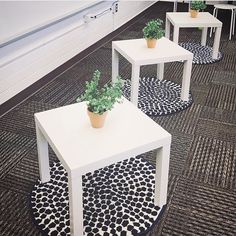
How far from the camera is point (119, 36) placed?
4.88 metres

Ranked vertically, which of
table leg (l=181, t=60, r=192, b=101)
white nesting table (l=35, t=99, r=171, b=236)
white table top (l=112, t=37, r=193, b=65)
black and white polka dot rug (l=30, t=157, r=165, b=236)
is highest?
white table top (l=112, t=37, r=193, b=65)

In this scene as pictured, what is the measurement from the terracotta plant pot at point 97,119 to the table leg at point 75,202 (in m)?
0.34

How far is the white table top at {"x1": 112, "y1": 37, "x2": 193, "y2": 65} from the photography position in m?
2.82

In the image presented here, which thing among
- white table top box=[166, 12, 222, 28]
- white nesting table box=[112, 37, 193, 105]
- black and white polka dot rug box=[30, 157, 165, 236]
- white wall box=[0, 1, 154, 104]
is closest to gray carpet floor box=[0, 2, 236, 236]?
black and white polka dot rug box=[30, 157, 165, 236]

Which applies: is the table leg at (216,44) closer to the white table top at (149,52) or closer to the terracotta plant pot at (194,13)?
the terracotta plant pot at (194,13)

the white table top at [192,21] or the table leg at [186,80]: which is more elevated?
the white table top at [192,21]

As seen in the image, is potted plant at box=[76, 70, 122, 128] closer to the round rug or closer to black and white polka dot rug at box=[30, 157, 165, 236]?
black and white polka dot rug at box=[30, 157, 165, 236]

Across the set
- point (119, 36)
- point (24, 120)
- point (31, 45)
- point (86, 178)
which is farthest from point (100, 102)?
point (119, 36)

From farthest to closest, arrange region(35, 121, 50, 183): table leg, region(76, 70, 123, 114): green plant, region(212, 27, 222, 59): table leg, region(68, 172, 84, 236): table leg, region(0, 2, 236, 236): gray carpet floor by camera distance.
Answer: region(212, 27, 222, 59): table leg < region(35, 121, 50, 183): table leg < region(0, 2, 236, 236): gray carpet floor < region(76, 70, 123, 114): green plant < region(68, 172, 84, 236): table leg

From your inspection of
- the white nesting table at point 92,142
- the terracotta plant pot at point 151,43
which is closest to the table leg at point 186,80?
the terracotta plant pot at point 151,43

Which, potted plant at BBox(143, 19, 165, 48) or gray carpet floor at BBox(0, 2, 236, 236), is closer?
gray carpet floor at BBox(0, 2, 236, 236)

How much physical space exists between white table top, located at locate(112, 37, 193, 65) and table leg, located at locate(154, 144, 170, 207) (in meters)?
1.11

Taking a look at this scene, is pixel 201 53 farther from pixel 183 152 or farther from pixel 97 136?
pixel 97 136

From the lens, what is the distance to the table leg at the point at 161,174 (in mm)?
1843
